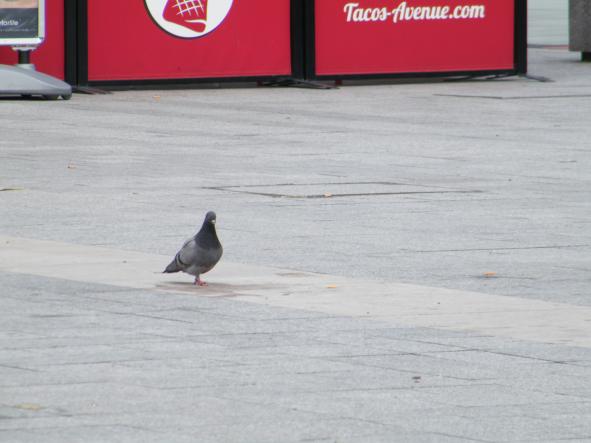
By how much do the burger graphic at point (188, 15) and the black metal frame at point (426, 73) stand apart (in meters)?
1.28

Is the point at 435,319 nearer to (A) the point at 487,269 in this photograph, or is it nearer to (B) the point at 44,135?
(A) the point at 487,269

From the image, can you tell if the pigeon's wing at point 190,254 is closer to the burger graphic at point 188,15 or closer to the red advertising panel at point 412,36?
the burger graphic at point 188,15

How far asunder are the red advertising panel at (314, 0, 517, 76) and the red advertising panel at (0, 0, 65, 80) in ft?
13.3

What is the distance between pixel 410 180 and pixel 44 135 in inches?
210

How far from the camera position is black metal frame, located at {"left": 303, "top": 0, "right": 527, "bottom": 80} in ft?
81.4

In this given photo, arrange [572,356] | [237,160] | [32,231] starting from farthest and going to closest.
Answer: [237,160], [32,231], [572,356]

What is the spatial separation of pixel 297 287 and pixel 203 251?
0.66m

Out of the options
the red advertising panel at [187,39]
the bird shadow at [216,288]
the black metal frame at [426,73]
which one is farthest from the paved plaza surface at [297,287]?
the black metal frame at [426,73]

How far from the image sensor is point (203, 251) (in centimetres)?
924

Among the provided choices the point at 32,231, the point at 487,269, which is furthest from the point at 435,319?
the point at 32,231

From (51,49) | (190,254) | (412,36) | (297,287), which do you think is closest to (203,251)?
(190,254)

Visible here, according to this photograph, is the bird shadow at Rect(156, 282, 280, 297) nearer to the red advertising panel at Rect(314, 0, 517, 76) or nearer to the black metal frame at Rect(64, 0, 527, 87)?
the black metal frame at Rect(64, 0, 527, 87)

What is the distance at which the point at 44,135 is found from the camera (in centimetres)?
1856

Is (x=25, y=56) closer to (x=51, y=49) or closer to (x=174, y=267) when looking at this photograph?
(x=51, y=49)
